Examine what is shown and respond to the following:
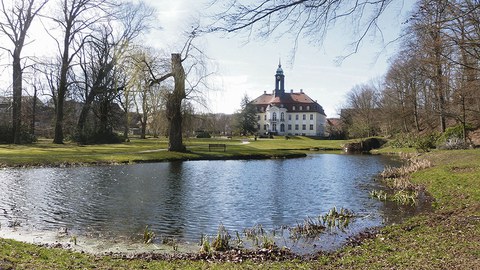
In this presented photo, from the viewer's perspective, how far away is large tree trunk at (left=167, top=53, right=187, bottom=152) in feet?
107

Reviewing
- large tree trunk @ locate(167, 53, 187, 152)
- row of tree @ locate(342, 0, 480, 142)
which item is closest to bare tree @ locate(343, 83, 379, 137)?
row of tree @ locate(342, 0, 480, 142)

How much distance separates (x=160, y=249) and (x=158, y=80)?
25.3 m

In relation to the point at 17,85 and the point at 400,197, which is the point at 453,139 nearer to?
the point at 400,197

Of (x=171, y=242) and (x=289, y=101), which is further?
(x=289, y=101)

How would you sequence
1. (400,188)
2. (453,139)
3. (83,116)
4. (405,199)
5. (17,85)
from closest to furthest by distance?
(405,199)
(400,188)
(453,139)
(17,85)
(83,116)

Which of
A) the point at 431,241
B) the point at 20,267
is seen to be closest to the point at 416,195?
the point at 431,241

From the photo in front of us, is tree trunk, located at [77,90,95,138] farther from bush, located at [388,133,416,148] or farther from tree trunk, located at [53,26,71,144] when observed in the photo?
bush, located at [388,133,416,148]

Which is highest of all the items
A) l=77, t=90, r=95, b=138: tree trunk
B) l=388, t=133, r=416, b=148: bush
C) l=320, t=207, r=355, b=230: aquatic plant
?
l=77, t=90, r=95, b=138: tree trunk

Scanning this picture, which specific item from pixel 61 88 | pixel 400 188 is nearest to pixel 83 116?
pixel 61 88

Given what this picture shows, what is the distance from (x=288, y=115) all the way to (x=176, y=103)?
3069 inches

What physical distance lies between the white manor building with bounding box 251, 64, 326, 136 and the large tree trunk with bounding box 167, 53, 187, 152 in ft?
234

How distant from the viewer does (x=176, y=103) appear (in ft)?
109

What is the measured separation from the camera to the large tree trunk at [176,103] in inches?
1278

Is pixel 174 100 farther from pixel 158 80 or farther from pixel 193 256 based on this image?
pixel 193 256
